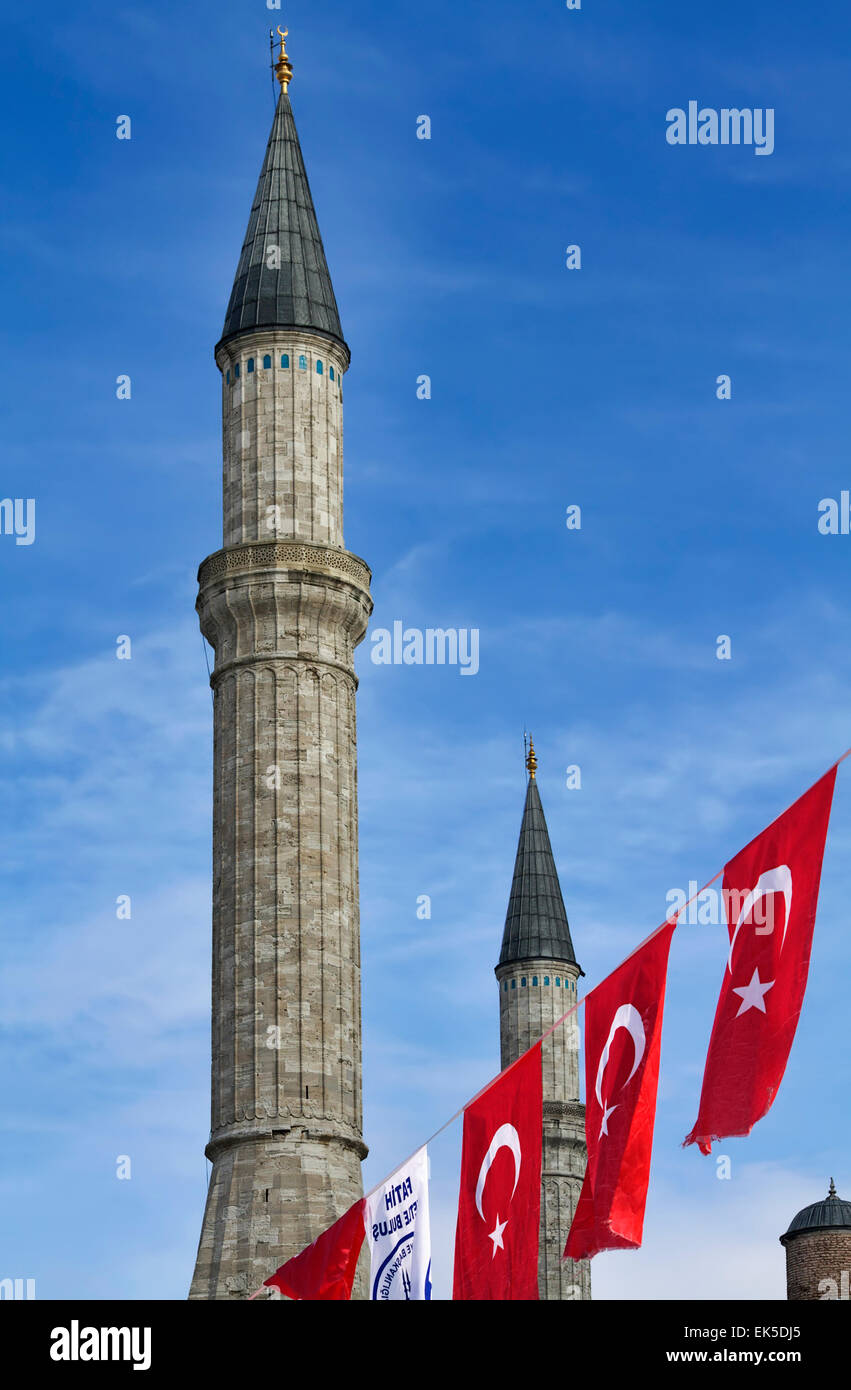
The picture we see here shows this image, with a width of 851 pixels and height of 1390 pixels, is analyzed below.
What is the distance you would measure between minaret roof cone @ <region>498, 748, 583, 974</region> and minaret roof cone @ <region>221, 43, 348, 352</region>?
27458mm

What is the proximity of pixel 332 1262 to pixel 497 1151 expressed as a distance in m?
2.86

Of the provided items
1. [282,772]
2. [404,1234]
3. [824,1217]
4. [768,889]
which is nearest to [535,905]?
[824,1217]

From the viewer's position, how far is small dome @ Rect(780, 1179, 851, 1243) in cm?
5756

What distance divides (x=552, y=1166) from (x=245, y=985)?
27.1m

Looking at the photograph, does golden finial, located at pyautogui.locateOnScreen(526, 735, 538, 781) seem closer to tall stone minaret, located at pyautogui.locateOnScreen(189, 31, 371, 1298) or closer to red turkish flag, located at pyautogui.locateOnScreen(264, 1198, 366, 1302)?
tall stone minaret, located at pyautogui.locateOnScreen(189, 31, 371, 1298)

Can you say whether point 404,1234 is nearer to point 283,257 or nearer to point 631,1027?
point 631,1027

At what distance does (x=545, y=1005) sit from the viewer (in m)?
62.2

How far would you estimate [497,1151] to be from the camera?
→ 19.8m

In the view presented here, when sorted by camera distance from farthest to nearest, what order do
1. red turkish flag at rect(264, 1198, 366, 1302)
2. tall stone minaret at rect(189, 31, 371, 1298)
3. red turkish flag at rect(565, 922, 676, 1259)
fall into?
tall stone minaret at rect(189, 31, 371, 1298) < red turkish flag at rect(264, 1198, 366, 1302) < red turkish flag at rect(565, 922, 676, 1259)

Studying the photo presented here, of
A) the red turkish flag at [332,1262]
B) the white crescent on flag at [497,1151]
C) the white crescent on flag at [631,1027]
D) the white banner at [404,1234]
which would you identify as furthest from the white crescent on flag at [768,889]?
the red turkish flag at [332,1262]

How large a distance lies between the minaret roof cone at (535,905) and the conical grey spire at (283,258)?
27462 millimetres

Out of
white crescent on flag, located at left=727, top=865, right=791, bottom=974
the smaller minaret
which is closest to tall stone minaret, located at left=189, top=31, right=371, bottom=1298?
white crescent on flag, located at left=727, top=865, right=791, bottom=974
